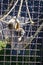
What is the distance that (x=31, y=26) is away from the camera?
12.8 ft

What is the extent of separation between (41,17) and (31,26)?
103 mm

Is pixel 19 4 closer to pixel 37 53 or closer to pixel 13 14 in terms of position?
pixel 13 14

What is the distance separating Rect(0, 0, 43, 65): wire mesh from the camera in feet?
12.8

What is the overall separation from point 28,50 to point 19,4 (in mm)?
351

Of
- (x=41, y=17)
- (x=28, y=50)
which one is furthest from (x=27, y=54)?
(x=41, y=17)

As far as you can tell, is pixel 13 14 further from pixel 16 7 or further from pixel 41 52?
pixel 41 52

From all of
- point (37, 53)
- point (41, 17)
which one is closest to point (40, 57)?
point (37, 53)

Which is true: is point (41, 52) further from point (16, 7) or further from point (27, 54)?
point (16, 7)

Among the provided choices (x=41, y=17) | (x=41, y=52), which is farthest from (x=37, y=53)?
(x=41, y=17)

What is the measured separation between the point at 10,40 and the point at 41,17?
0.95 ft

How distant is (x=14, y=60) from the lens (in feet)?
12.9

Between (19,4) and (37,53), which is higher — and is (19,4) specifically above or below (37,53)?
above

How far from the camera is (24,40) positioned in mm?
3932

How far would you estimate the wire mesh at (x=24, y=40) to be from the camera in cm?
391
